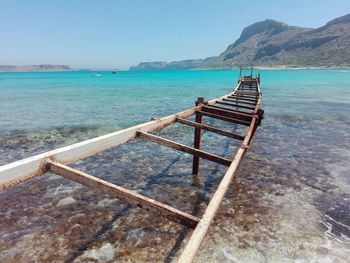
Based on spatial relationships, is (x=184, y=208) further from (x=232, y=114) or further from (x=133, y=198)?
(x=133, y=198)

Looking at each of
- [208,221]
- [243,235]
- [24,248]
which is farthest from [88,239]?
[208,221]

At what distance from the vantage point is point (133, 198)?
360cm

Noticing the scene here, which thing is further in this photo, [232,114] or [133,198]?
[232,114]

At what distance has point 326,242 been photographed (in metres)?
6.26

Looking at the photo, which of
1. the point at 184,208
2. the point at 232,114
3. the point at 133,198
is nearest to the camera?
the point at 133,198

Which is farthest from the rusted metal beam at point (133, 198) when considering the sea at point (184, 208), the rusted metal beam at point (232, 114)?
the rusted metal beam at point (232, 114)

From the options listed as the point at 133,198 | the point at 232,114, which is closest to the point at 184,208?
the point at 232,114

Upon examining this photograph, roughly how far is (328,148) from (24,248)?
1415 cm

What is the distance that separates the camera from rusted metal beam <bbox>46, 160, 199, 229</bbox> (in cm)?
326

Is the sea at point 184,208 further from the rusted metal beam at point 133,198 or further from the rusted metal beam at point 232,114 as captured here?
the rusted metal beam at point 133,198

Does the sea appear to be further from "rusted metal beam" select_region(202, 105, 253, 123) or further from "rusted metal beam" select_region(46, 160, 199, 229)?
"rusted metal beam" select_region(46, 160, 199, 229)

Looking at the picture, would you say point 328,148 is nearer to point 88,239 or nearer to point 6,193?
point 88,239

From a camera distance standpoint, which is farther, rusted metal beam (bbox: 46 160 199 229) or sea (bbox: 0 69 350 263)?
sea (bbox: 0 69 350 263)

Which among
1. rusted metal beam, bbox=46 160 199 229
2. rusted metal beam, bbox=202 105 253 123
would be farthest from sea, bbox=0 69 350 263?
rusted metal beam, bbox=46 160 199 229
